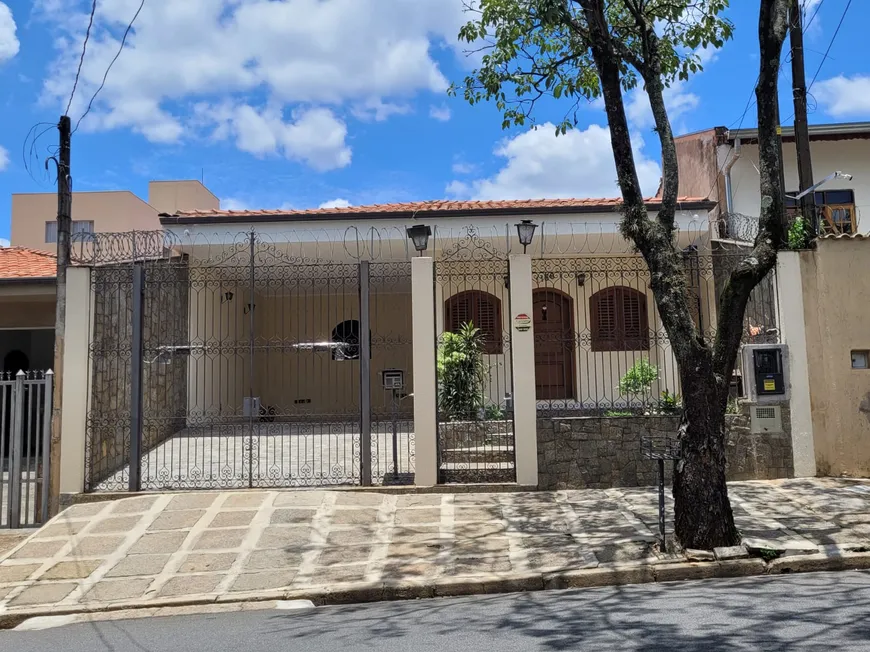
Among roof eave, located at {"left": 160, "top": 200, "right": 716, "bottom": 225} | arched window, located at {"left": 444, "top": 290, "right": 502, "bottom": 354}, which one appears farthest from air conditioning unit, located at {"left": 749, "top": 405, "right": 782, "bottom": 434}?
arched window, located at {"left": 444, "top": 290, "right": 502, "bottom": 354}

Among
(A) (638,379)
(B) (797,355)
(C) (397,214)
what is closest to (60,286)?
(C) (397,214)

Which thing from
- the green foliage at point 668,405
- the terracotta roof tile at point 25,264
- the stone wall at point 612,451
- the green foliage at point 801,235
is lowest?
the stone wall at point 612,451

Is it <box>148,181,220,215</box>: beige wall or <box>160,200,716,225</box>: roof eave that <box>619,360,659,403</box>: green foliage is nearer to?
<box>160,200,716,225</box>: roof eave

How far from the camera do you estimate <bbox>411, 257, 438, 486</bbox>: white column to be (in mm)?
7523

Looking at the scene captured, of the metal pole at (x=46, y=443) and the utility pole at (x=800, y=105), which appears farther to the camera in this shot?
the utility pole at (x=800, y=105)

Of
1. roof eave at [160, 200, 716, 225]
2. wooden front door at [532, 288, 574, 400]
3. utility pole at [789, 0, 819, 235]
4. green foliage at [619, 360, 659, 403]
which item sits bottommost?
green foliage at [619, 360, 659, 403]

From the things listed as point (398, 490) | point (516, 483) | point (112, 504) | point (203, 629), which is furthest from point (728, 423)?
point (112, 504)

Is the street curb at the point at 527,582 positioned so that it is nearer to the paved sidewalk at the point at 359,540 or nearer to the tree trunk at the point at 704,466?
the paved sidewalk at the point at 359,540

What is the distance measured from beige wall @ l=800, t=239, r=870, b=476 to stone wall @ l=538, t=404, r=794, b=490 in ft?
1.75

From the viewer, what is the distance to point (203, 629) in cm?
445

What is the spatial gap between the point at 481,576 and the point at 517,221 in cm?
650

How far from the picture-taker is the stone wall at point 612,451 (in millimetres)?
7594

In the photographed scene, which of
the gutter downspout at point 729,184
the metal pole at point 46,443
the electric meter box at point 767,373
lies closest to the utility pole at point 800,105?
the electric meter box at point 767,373

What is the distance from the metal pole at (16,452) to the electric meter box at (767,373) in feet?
28.2
